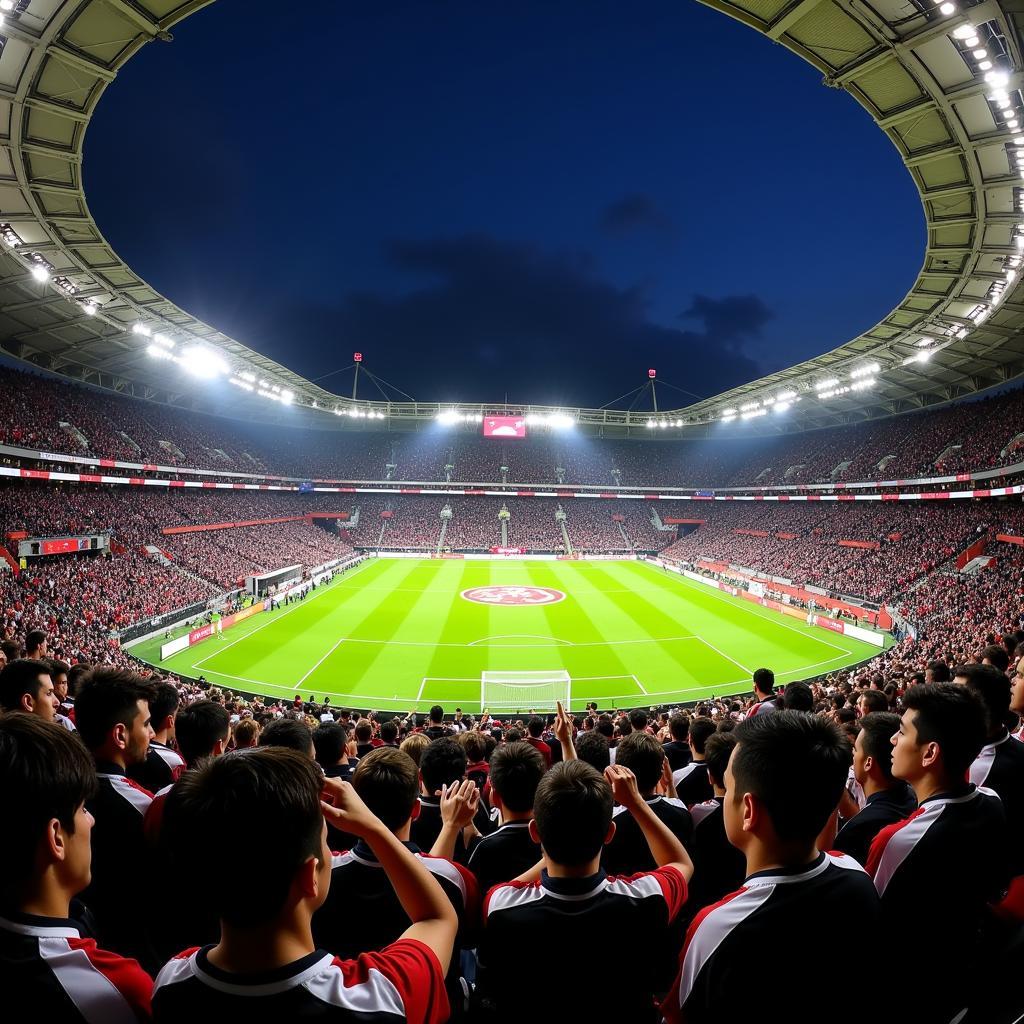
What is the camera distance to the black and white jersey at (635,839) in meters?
4.08

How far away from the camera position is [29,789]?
1994mm

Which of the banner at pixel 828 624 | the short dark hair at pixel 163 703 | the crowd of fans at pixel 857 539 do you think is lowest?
the banner at pixel 828 624

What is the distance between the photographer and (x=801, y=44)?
550 inches

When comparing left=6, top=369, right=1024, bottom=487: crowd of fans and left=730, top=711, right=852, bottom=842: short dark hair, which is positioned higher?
left=6, top=369, right=1024, bottom=487: crowd of fans

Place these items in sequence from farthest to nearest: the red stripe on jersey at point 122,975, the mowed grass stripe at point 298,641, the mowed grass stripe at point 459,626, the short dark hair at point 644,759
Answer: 1. the mowed grass stripe at point 459,626
2. the mowed grass stripe at point 298,641
3. the short dark hair at point 644,759
4. the red stripe on jersey at point 122,975

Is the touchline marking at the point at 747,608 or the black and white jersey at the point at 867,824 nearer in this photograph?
the black and white jersey at the point at 867,824

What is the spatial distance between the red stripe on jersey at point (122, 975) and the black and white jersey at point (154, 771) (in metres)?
3.25

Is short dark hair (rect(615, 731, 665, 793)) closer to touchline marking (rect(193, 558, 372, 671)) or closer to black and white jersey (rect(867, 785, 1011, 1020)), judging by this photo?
black and white jersey (rect(867, 785, 1011, 1020))

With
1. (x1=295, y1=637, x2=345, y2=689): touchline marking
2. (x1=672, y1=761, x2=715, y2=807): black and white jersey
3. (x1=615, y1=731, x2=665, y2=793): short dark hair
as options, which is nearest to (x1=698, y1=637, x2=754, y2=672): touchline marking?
(x1=295, y1=637, x2=345, y2=689): touchline marking

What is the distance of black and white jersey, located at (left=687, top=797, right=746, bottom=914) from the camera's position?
379 centimetres

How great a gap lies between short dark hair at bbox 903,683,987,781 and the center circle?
35.0 m

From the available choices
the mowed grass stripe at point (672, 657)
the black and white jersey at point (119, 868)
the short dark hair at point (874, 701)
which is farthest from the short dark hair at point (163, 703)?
the mowed grass stripe at point (672, 657)

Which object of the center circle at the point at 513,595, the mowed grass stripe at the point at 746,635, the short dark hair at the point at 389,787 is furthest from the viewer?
the center circle at the point at 513,595

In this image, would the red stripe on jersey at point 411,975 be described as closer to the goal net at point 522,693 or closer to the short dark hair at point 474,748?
the short dark hair at point 474,748
